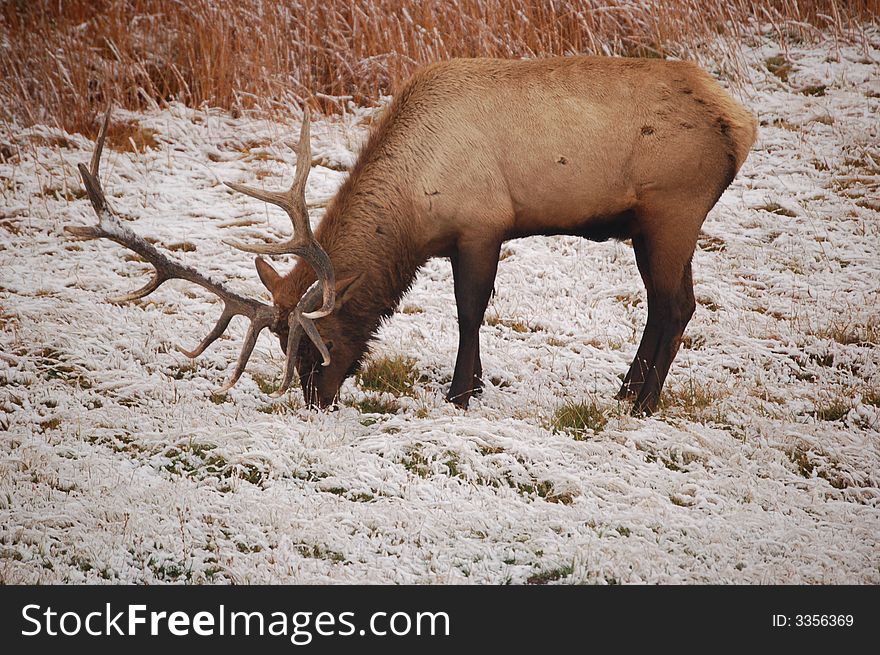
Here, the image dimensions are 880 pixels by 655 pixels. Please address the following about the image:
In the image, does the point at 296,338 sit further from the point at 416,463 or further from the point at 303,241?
the point at 416,463

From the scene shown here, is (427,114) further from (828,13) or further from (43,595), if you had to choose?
(828,13)

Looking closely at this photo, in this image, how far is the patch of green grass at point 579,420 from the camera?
542 cm

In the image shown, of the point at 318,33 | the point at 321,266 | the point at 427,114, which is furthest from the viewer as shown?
the point at 318,33

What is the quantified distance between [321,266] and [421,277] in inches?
108

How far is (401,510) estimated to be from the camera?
15.3 feet

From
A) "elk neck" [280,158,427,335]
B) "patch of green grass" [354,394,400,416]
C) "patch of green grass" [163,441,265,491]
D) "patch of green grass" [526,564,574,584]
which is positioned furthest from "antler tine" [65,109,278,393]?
"patch of green grass" [526,564,574,584]

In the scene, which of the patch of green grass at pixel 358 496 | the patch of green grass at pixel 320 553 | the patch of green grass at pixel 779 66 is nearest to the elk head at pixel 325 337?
the patch of green grass at pixel 358 496

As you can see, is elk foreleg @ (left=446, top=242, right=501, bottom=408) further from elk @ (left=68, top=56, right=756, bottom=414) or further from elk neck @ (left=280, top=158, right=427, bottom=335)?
elk neck @ (left=280, top=158, right=427, bottom=335)

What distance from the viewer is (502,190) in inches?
225

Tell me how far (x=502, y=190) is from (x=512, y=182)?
3.1 inches

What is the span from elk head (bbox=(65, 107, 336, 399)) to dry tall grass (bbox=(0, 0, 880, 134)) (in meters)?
4.99

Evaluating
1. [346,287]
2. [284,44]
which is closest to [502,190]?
[346,287]

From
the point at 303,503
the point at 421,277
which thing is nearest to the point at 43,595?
the point at 303,503

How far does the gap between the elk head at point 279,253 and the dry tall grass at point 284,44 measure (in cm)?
499
